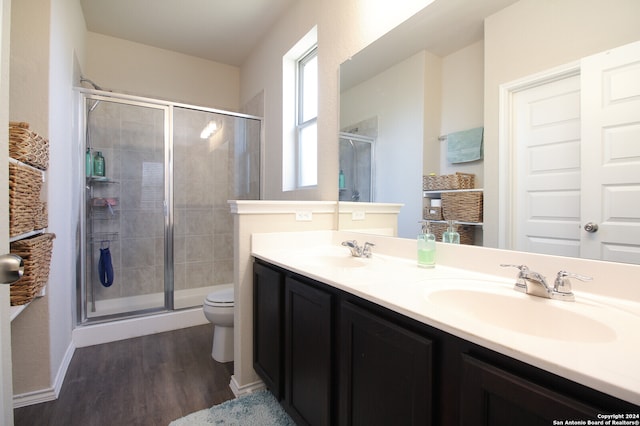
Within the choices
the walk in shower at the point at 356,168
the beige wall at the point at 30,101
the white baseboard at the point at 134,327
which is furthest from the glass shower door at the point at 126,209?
the walk in shower at the point at 356,168

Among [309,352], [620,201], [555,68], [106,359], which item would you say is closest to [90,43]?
[106,359]

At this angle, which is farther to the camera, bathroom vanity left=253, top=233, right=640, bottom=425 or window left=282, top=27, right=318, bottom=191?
window left=282, top=27, right=318, bottom=191

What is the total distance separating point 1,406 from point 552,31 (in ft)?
5.87

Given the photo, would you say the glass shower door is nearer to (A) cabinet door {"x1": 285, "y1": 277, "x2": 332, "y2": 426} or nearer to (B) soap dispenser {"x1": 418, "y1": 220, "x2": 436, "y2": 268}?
(A) cabinet door {"x1": 285, "y1": 277, "x2": 332, "y2": 426}

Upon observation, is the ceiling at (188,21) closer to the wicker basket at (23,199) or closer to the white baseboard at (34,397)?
the wicker basket at (23,199)

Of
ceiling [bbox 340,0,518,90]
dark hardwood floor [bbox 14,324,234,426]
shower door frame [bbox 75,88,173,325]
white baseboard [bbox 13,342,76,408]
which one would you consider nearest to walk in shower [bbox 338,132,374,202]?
ceiling [bbox 340,0,518,90]

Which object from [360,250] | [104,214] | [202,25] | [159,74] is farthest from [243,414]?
[159,74]

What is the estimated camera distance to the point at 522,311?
912mm

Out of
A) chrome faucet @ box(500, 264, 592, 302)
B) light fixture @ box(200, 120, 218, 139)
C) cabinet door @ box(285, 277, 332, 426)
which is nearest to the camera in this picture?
chrome faucet @ box(500, 264, 592, 302)

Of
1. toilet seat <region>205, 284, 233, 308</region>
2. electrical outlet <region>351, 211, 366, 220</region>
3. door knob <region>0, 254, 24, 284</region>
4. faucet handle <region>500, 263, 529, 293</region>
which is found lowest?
toilet seat <region>205, 284, 233, 308</region>

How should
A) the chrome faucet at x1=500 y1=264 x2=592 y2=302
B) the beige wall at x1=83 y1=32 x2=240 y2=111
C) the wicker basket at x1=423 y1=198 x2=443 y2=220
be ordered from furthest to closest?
1. the beige wall at x1=83 y1=32 x2=240 y2=111
2. the wicker basket at x1=423 y1=198 x2=443 y2=220
3. the chrome faucet at x1=500 y1=264 x2=592 y2=302

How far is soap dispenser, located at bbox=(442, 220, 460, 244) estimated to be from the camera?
1.32 meters

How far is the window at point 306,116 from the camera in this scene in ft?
8.75

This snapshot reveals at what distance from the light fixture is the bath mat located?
2.59m
